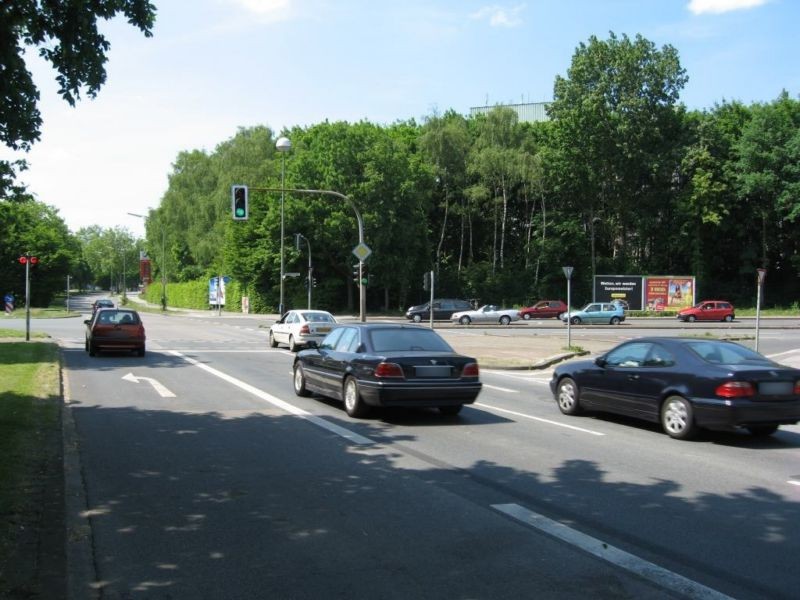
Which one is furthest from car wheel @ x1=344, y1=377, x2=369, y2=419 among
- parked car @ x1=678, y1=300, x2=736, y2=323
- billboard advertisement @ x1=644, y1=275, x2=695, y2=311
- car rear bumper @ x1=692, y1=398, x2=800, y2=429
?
billboard advertisement @ x1=644, y1=275, x2=695, y2=311

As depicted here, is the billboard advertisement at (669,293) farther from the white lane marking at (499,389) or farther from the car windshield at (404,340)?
the car windshield at (404,340)

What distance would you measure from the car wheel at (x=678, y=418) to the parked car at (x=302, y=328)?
16.0 meters

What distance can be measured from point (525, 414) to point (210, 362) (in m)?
11.3

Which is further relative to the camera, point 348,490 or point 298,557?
point 348,490

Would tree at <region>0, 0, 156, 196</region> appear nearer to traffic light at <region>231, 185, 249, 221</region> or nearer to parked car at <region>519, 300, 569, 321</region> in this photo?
traffic light at <region>231, 185, 249, 221</region>

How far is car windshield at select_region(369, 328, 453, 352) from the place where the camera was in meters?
10.9

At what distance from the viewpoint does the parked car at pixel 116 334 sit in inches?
859

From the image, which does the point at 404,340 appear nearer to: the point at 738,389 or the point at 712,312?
the point at 738,389

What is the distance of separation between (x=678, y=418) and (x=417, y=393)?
3482 mm

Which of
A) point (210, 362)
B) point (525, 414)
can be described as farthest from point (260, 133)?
point (525, 414)

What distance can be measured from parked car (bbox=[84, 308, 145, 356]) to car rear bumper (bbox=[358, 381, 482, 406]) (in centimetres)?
1365

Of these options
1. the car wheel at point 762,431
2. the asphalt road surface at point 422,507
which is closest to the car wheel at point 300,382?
the asphalt road surface at point 422,507

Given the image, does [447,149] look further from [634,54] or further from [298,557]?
[298,557]

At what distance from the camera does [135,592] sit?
428 cm
